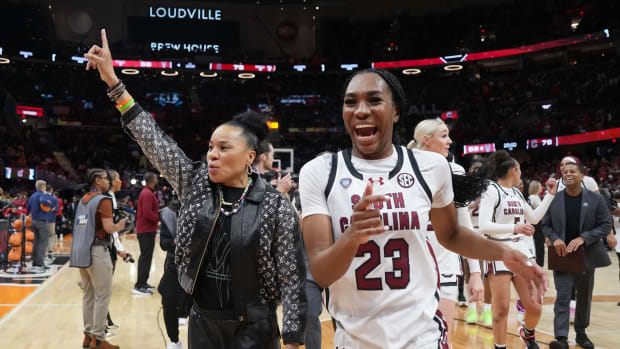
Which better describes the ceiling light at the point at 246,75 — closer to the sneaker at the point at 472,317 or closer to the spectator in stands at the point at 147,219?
the spectator in stands at the point at 147,219

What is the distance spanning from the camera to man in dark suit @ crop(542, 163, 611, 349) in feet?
18.1

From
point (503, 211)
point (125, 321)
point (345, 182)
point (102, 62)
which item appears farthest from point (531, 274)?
point (125, 321)

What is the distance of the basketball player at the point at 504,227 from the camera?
4.62 meters

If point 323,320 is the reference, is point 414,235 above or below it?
above

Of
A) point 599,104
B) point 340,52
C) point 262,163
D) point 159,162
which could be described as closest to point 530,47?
point 599,104

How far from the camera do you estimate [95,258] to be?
5402 mm

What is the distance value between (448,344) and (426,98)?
29.0m

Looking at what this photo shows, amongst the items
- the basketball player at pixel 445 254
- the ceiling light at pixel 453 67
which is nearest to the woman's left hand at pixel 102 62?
the basketball player at pixel 445 254

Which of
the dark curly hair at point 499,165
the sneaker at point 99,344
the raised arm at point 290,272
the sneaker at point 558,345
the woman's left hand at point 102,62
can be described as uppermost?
the woman's left hand at point 102,62

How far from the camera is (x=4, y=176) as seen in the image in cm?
2284

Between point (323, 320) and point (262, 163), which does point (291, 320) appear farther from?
point (323, 320)

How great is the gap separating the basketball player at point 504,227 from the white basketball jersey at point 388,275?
108 inches

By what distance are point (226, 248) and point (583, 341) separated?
4.53 m

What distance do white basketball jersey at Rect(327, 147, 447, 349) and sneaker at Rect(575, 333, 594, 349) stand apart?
432 cm
